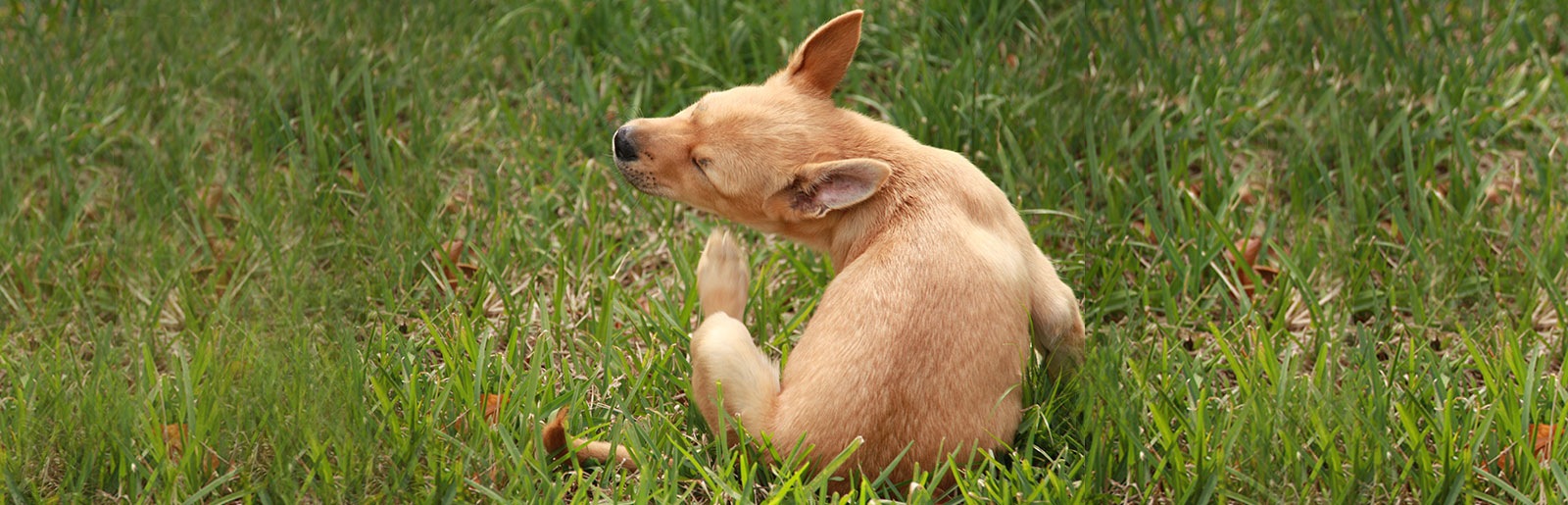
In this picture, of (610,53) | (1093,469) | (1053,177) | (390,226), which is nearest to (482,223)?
(390,226)

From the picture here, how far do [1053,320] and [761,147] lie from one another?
95cm

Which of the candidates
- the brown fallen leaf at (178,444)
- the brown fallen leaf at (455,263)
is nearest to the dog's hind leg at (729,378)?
the brown fallen leaf at (178,444)

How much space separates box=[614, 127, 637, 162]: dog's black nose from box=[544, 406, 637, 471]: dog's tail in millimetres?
775

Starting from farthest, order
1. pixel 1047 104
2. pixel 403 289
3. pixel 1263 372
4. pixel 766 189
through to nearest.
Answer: pixel 1047 104 < pixel 403 289 < pixel 1263 372 < pixel 766 189

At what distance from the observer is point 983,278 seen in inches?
128

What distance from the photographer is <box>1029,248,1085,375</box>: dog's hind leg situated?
3.52 m

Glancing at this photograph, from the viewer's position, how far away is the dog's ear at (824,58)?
3.79 meters

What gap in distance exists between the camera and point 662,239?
16.1 feet

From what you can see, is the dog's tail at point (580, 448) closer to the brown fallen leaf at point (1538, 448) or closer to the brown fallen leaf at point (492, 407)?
the brown fallen leaf at point (492, 407)

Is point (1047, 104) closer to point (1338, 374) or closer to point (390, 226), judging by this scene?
point (1338, 374)

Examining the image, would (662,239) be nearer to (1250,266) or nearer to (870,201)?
(870,201)

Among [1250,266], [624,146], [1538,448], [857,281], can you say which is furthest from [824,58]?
[1538,448]

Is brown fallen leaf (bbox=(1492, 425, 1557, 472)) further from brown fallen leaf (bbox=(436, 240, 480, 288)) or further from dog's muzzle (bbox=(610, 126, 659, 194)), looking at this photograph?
brown fallen leaf (bbox=(436, 240, 480, 288))

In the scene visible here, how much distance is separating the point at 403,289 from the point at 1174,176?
9.63ft
